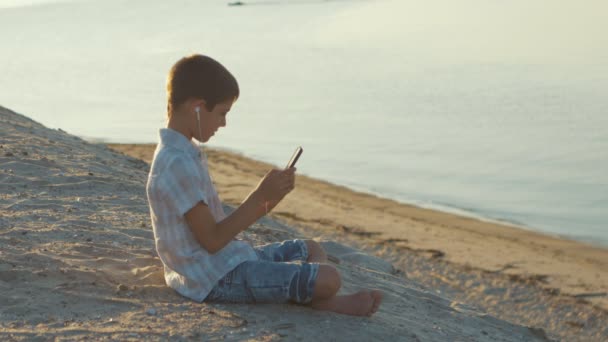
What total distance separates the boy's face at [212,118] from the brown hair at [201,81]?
0.02 metres

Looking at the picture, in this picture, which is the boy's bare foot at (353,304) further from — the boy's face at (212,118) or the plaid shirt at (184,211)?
the boy's face at (212,118)

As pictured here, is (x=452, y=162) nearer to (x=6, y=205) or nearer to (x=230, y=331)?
(x=6, y=205)

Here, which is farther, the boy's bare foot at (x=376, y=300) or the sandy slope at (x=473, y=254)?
the sandy slope at (x=473, y=254)

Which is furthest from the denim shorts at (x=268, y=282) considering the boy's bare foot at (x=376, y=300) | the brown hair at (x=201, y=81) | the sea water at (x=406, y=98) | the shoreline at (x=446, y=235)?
the sea water at (x=406, y=98)

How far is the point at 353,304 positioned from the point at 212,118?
117cm

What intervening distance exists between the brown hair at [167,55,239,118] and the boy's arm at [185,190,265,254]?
0.47m

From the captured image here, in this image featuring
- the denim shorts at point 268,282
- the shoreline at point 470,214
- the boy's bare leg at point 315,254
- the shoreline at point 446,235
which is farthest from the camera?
the shoreline at point 470,214

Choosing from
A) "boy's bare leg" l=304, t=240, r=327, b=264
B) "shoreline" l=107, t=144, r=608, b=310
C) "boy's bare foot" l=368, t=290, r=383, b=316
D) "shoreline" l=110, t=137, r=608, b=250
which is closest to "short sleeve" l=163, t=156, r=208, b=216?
"boy's bare leg" l=304, t=240, r=327, b=264

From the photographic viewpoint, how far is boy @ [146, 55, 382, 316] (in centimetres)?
421

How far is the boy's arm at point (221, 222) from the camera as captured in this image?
13.8ft

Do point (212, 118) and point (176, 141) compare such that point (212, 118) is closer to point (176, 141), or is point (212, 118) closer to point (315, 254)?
point (176, 141)

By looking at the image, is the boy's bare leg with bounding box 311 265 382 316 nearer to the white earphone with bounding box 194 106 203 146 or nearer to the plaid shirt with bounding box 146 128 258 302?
the plaid shirt with bounding box 146 128 258 302

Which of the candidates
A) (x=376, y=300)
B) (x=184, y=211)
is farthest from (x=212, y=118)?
(x=376, y=300)

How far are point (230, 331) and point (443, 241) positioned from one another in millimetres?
6397
